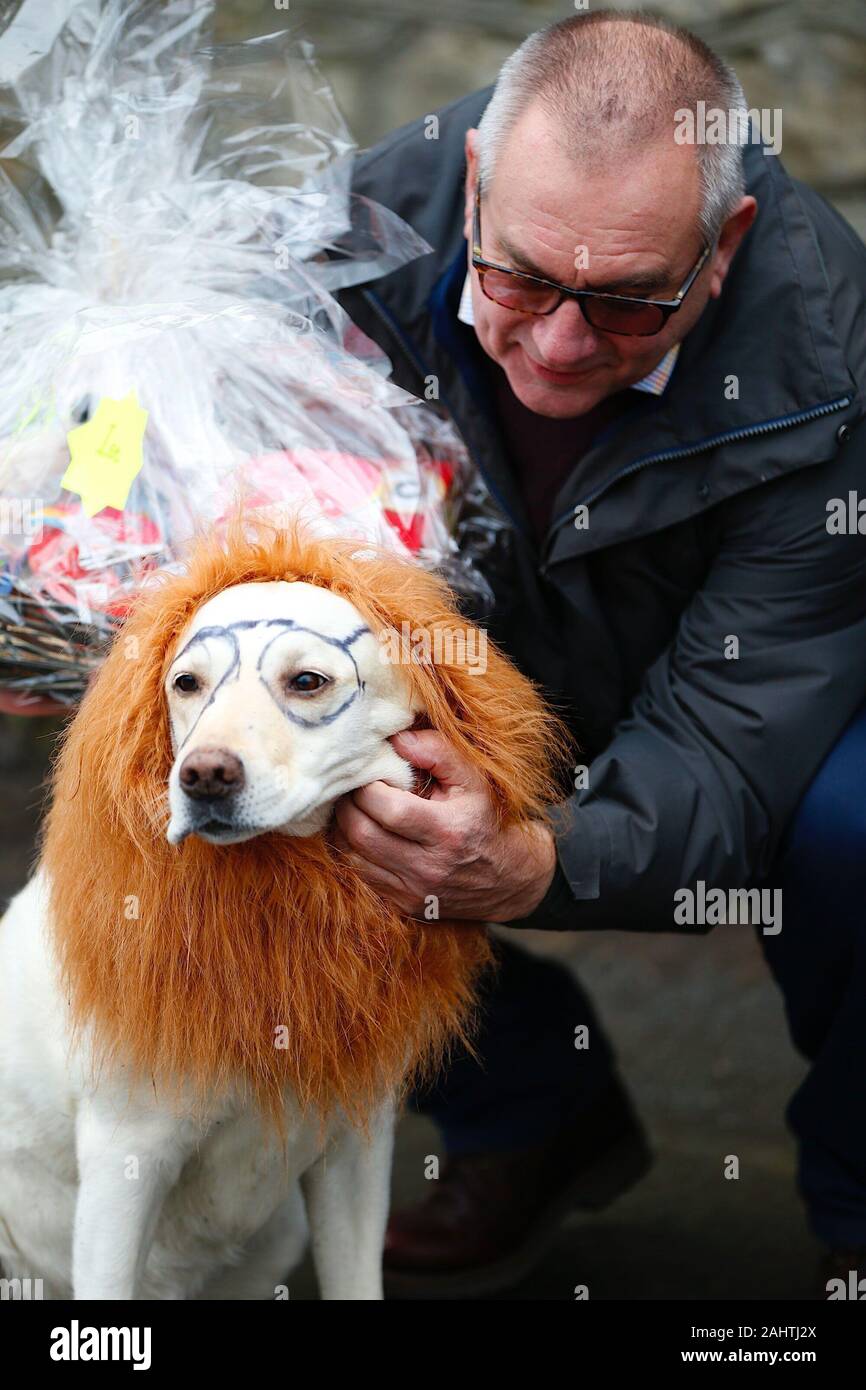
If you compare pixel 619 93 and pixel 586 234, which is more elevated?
pixel 619 93

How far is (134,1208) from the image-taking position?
1752mm

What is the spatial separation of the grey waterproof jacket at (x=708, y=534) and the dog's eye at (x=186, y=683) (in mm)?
646

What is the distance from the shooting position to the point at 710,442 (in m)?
2.10

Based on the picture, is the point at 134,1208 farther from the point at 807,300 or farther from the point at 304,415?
the point at 807,300

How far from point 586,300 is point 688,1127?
1.73 metres

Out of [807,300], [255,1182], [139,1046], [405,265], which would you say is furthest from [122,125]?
[255,1182]

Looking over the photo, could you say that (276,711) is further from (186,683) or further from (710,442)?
(710,442)

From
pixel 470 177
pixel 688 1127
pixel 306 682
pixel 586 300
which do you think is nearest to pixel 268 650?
pixel 306 682

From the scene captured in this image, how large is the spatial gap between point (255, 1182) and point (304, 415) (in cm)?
96

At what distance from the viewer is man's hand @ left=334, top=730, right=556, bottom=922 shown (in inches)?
62.7

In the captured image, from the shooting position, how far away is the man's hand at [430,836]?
5.23 ft

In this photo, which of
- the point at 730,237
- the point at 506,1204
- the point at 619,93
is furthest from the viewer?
the point at 506,1204
